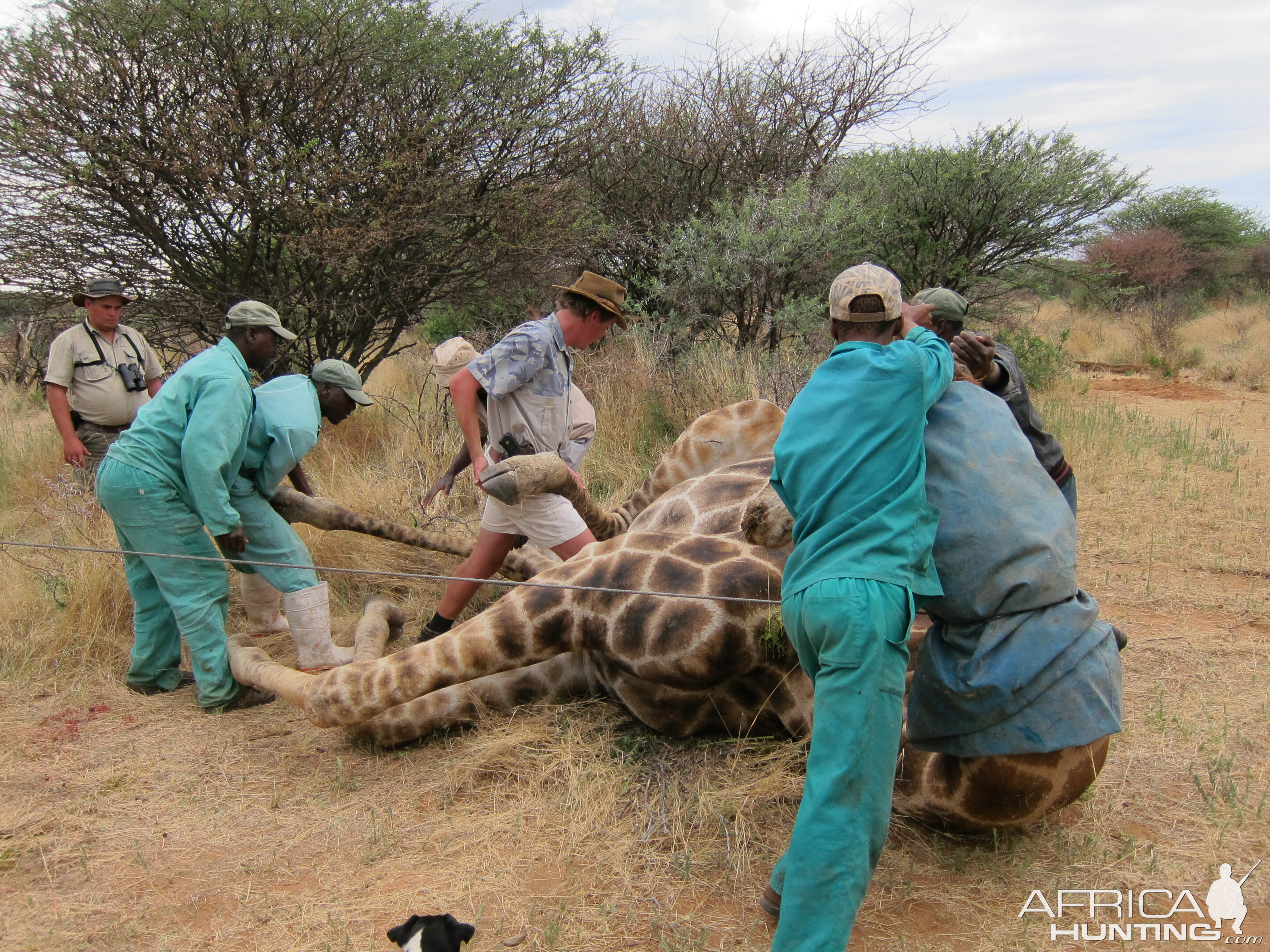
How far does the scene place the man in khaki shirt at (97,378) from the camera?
228 inches

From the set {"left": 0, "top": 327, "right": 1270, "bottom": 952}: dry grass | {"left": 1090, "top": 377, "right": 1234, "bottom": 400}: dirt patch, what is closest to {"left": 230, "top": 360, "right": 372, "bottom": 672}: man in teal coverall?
{"left": 0, "top": 327, "right": 1270, "bottom": 952}: dry grass

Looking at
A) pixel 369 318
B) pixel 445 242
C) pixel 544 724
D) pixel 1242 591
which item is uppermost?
pixel 445 242

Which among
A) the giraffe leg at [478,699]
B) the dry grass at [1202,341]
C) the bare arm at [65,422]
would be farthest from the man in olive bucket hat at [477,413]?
the dry grass at [1202,341]

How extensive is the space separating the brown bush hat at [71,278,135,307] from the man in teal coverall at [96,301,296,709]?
6.78ft

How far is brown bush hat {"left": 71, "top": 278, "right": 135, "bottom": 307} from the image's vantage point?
5727 mm

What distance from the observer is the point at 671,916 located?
2.54m

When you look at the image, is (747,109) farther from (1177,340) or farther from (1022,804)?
(1022,804)

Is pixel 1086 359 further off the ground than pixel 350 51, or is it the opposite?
pixel 350 51

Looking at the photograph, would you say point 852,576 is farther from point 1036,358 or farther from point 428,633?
point 1036,358

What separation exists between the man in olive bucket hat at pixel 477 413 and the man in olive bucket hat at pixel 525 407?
3.9 inches

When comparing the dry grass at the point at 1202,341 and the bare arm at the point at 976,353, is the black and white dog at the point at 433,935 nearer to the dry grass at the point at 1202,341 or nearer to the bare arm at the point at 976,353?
the bare arm at the point at 976,353

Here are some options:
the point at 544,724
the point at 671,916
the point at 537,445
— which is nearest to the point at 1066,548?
the point at 671,916

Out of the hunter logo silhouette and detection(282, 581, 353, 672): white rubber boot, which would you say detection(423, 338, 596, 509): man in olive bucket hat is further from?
the hunter logo silhouette

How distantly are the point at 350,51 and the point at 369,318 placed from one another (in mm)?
2012
